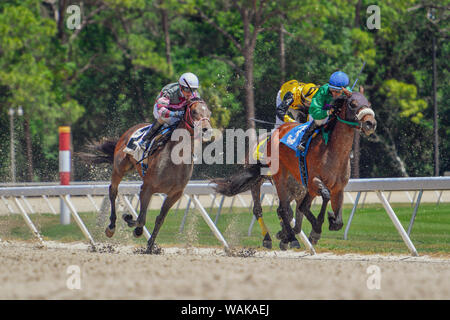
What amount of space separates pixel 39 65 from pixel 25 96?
148cm

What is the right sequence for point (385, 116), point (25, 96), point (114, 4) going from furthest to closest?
point (385, 116)
point (114, 4)
point (25, 96)

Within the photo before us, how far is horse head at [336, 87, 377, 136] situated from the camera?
732 cm

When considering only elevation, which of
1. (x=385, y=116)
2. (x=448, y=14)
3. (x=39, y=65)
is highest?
(x=448, y=14)

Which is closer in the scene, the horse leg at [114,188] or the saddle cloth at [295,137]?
the saddle cloth at [295,137]

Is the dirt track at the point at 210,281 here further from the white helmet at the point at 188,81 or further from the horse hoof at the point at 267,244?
the white helmet at the point at 188,81

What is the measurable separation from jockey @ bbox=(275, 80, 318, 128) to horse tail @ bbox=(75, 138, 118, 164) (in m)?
2.64

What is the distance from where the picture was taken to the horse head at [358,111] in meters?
7.32

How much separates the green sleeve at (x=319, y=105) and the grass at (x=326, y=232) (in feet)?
6.29

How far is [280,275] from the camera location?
214 inches

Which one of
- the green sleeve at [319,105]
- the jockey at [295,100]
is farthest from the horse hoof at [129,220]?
the green sleeve at [319,105]
